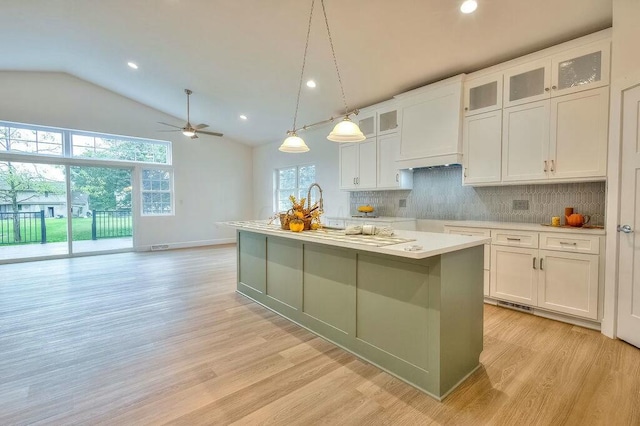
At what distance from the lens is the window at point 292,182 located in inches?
277

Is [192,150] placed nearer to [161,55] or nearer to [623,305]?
[161,55]

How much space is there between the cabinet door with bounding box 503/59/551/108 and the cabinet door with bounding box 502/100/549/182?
0.08m

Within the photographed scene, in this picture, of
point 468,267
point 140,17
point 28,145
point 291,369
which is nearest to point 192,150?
point 28,145

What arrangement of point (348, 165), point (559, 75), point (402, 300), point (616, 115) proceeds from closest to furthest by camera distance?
point (402, 300)
point (616, 115)
point (559, 75)
point (348, 165)

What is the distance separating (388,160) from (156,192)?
5719 mm

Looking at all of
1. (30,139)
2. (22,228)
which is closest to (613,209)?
(30,139)

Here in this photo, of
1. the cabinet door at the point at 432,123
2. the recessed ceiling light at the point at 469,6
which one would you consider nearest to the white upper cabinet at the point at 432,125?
the cabinet door at the point at 432,123

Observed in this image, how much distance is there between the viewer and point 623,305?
2510 millimetres

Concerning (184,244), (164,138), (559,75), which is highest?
(164,138)

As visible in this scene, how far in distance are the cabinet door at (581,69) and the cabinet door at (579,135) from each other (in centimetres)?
7

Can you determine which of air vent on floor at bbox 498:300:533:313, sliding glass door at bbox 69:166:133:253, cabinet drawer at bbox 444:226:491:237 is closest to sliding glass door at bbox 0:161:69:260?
sliding glass door at bbox 69:166:133:253

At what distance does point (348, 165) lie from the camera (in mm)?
5332

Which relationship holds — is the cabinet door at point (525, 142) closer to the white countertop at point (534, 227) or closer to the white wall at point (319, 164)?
the white countertop at point (534, 227)

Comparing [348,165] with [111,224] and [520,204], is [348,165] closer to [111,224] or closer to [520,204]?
[520,204]
